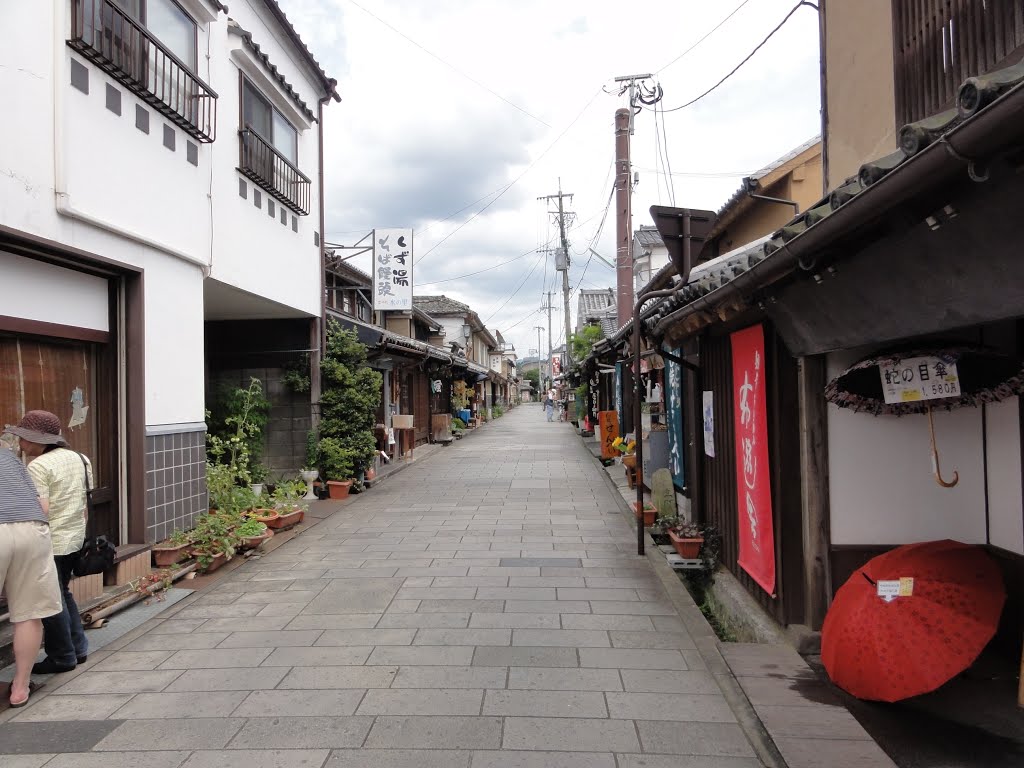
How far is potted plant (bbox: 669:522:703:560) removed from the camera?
26.5 feet

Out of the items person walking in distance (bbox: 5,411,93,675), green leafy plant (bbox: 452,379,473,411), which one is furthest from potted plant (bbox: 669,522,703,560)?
green leafy plant (bbox: 452,379,473,411)

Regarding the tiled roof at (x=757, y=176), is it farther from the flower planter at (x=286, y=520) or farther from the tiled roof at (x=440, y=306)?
the tiled roof at (x=440, y=306)

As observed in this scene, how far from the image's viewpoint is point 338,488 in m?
13.2

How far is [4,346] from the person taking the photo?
231 inches

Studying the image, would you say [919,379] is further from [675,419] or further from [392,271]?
[392,271]

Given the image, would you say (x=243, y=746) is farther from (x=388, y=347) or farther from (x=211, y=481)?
(x=388, y=347)

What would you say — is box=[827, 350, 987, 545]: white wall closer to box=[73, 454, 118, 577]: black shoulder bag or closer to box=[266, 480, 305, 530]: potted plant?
box=[73, 454, 118, 577]: black shoulder bag

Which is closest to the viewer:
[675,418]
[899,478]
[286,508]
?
[899,478]

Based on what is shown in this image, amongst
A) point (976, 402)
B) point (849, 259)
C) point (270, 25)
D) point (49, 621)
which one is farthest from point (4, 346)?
point (270, 25)

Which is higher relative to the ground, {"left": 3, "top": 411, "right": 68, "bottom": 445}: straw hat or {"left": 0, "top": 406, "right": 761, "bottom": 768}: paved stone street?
{"left": 3, "top": 411, "right": 68, "bottom": 445}: straw hat

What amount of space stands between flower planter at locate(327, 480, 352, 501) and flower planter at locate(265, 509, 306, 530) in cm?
221

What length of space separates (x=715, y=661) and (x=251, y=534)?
20.0 feet

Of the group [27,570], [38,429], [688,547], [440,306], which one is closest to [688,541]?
[688,547]

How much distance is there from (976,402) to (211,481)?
8735 mm
